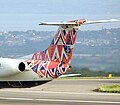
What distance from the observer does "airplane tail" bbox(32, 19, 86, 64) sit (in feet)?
130

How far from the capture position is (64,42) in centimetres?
3978

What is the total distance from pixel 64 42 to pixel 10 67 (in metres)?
4.40

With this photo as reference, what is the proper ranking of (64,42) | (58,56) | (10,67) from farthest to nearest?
(58,56)
(64,42)
(10,67)

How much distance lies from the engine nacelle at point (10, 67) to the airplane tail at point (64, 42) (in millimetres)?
2171

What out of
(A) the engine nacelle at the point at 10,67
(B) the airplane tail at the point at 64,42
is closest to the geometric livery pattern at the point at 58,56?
(B) the airplane tail at the point at 64,42

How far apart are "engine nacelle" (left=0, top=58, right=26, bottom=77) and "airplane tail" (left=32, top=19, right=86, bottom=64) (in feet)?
7.12

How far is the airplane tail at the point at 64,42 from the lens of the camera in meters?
39.6

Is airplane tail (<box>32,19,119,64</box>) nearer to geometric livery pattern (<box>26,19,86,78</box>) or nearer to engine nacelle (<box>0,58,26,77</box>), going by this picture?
geometric livery pattern (<box>26,19,86,78</box>)

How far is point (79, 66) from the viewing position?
204 feet

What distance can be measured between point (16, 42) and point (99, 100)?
4761 cm

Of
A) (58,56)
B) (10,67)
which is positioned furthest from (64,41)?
(10,67)

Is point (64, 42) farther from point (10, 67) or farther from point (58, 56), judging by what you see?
point (10, 67)

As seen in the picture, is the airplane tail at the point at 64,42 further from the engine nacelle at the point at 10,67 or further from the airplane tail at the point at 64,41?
the engine nacelle at the point at 10,67

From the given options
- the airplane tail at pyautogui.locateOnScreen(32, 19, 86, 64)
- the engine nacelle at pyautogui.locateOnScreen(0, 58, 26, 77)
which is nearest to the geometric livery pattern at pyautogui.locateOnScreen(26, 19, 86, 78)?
the airplane tail at pyautogui.locateOnScreen(32, 19, 86, 64)
